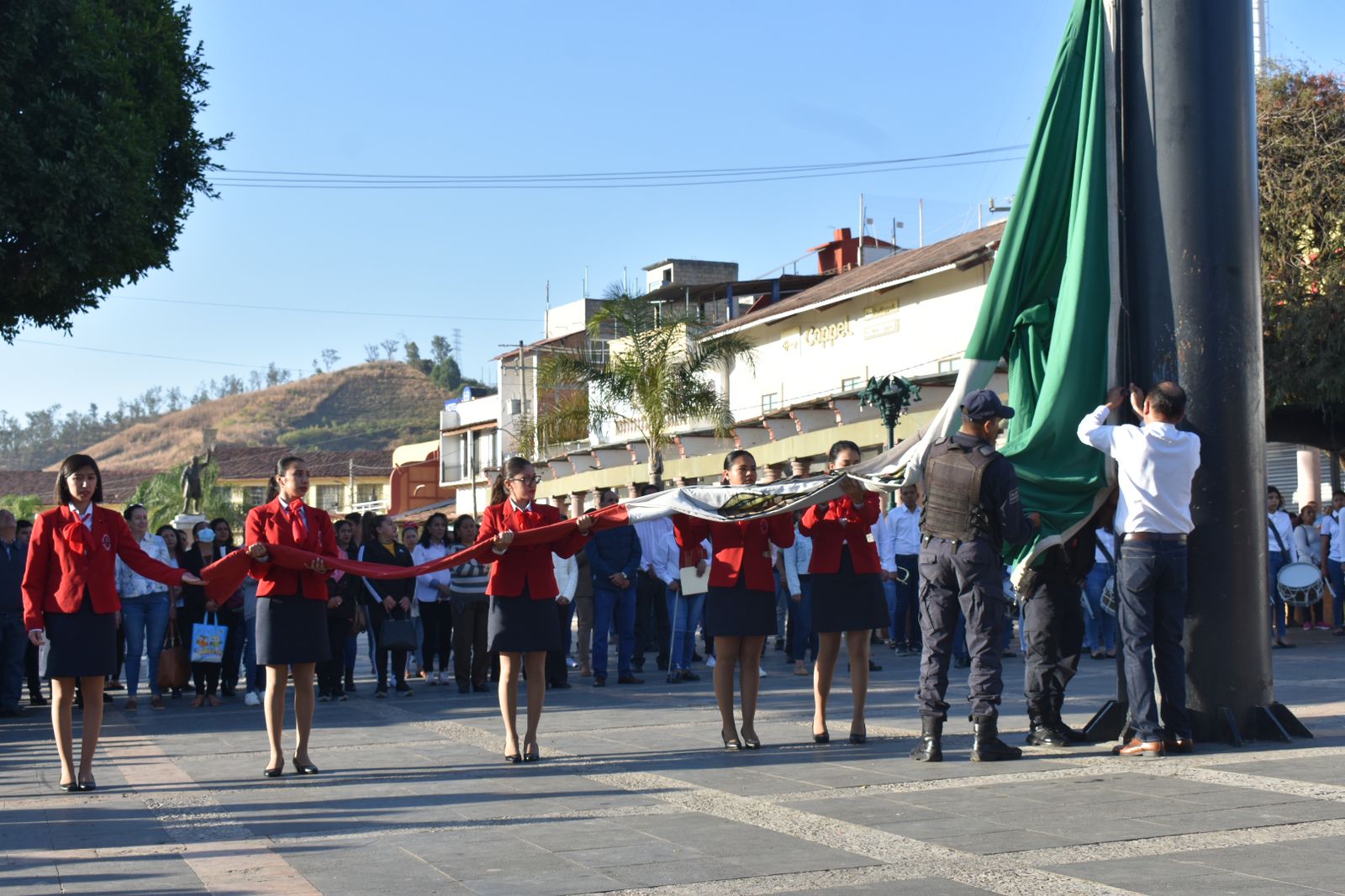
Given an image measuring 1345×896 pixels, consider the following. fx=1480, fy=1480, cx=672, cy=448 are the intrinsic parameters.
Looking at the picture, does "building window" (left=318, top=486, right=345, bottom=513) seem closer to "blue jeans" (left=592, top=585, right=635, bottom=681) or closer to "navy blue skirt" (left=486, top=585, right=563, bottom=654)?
"blue jeans" (left=592, top=585, right=635, bottom=681)

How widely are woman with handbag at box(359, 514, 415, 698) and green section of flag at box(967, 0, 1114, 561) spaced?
271 inches

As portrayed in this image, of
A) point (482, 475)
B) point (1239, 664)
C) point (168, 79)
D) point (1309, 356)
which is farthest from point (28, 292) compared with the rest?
point (482, 475)

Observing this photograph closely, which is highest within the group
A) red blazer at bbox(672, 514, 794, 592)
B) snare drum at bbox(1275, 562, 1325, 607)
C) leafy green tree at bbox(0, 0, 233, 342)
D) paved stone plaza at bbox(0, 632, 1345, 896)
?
leafy green tree at bbox(0, 0, 233, 342)

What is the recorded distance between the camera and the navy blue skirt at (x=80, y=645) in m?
8.70

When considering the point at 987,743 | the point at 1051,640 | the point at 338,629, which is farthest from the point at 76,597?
the point at 1051,640

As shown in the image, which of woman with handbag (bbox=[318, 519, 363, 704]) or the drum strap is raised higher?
the drum strap

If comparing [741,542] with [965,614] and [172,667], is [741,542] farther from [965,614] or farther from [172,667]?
[172,667]

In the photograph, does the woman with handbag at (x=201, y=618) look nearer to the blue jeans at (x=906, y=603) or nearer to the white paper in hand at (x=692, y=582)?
the white paper in hand at (x=692, y=582)

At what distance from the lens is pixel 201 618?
14.7m

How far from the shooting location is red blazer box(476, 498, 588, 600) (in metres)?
9.34

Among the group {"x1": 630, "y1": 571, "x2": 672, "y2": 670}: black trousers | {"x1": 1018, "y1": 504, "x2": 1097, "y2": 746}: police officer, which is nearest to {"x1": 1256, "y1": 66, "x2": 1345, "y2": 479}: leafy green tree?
{"x1": 630, "y1": 571, "x2": 672, "y2": 670}: black trousers

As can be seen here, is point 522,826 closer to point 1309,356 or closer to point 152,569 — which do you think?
point 152,569

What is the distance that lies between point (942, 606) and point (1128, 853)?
9.05ft

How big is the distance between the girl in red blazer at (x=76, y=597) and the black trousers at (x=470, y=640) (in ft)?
18.6
